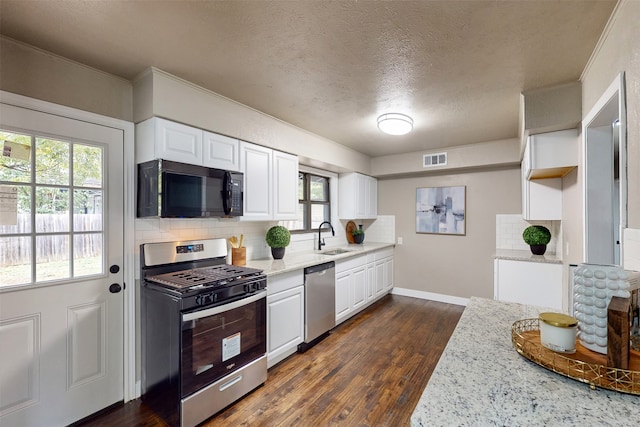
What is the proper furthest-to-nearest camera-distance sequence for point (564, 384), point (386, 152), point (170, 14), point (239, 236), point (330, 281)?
point (386, 152) < point (330, 281) < point (239, 236) < point (170, 14) < point (564, 384)

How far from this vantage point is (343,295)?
11.9ft

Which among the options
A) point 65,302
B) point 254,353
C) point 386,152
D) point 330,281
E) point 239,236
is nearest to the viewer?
point 65,302

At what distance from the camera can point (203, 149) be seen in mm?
2340

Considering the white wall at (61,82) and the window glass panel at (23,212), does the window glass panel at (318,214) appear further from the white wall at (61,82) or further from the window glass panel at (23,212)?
the window glass panel at (23,212)

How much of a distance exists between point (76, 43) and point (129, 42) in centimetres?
32

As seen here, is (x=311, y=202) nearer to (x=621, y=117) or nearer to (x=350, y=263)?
(x=350, y=263)

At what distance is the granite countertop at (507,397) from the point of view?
2.34ft

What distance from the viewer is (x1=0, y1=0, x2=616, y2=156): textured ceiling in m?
1.43

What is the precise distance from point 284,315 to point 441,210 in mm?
3107

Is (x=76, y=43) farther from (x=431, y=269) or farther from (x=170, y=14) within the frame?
(x=431, y=269)

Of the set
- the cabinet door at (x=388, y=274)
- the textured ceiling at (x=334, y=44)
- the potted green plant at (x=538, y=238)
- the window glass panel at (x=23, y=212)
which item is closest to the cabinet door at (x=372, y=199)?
the cabinet door at (x=388, y=274)

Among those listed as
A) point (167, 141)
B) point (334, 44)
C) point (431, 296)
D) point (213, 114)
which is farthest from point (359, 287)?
point (334, 44)

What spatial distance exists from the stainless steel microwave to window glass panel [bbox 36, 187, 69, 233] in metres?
0.42

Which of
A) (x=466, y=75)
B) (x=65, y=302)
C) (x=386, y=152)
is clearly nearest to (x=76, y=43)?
(x=65, y=302)
